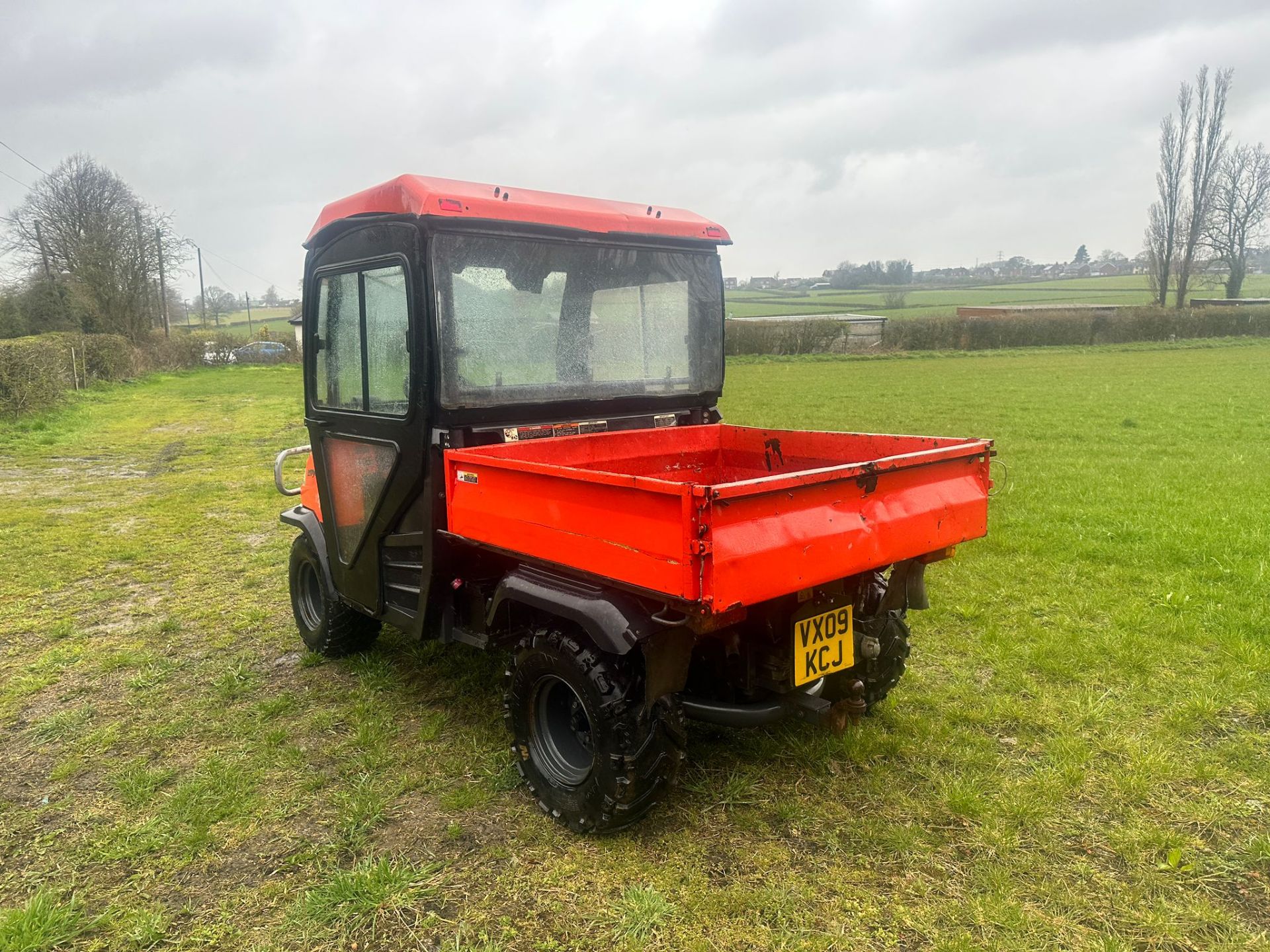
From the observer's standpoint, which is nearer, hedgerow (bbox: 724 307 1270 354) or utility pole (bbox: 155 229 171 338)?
hedgerow (bbox: 724 307 1270 354)

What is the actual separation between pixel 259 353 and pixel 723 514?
37.3m

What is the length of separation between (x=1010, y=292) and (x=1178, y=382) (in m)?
48.7

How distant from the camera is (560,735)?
3.14m

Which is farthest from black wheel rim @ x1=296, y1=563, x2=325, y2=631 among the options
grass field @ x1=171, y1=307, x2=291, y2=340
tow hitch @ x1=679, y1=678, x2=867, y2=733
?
grass field @ x1=171, y1=307, x2=291, y2=340

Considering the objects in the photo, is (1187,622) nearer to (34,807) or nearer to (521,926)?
(521,926)

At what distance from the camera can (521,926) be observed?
2.45m

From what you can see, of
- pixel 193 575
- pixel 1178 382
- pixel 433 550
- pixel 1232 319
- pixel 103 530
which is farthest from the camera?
pixel 1232 319

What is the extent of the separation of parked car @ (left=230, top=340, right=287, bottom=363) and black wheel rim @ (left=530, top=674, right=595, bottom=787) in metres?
36.1

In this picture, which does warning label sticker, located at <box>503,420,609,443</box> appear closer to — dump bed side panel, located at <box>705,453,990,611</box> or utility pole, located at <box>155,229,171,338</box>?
dump bed side panel, located at <box>705,453,990,611</box>

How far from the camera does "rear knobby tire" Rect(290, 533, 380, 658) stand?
442cm

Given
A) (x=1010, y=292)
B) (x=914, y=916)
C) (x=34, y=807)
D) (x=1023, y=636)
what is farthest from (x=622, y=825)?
(x=1010, y=292)

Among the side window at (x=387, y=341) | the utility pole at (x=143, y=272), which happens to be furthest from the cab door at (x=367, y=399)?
the utility pole at (x=143, y=272)

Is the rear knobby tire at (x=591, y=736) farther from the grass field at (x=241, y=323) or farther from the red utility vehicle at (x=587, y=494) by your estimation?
the grass field at (x=241, y=323)

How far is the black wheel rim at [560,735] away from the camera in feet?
9.94
